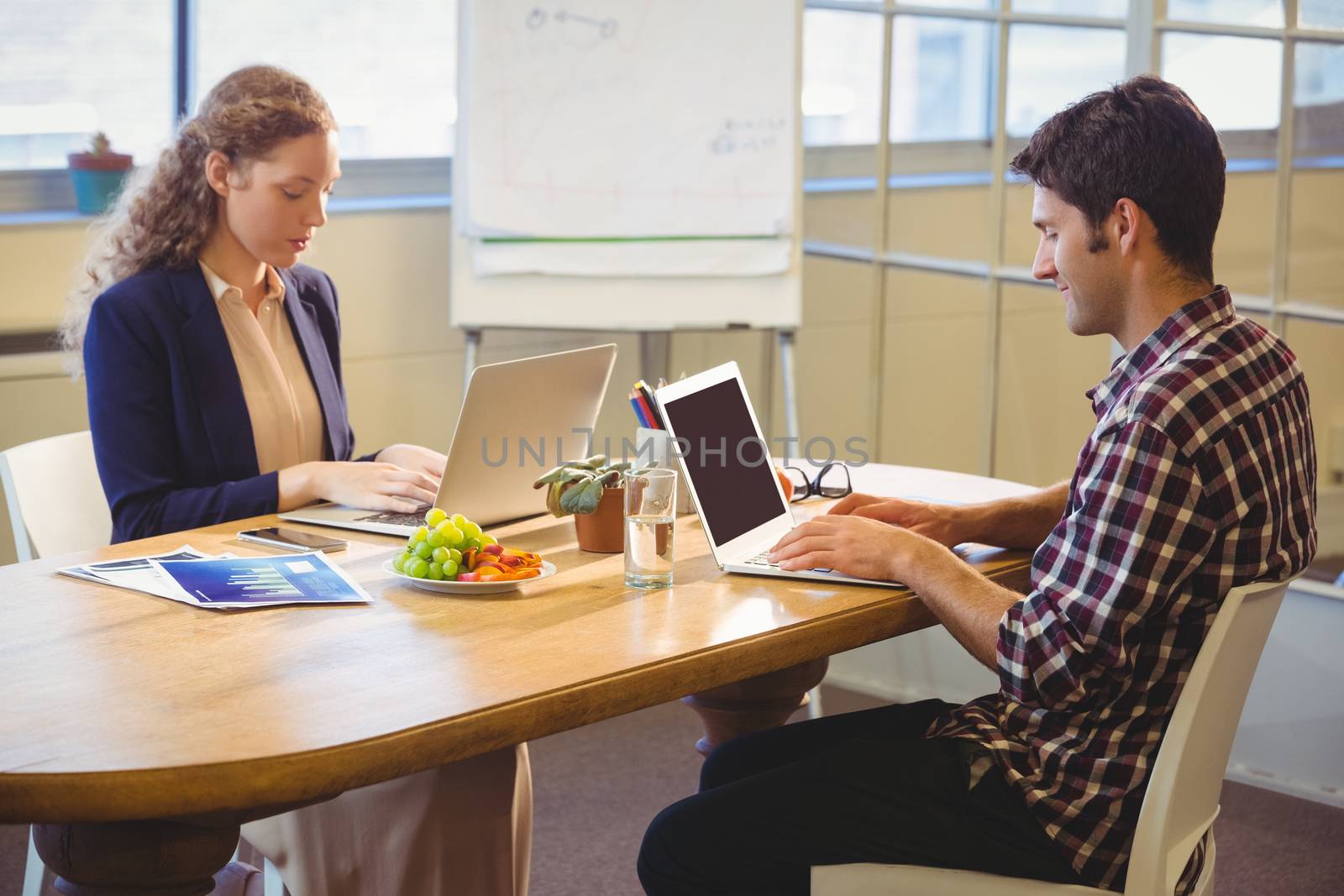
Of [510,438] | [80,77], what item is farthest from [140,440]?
[80,77]

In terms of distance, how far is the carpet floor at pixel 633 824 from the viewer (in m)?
2.46

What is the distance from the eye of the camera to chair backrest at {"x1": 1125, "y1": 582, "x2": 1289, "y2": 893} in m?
1.32

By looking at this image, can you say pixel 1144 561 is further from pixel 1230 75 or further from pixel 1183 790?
pixel 1230 75

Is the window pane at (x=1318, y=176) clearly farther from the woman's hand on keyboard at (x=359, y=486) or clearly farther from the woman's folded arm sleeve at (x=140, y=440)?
the woman's folded arm sleeve at (x=140, y=440)

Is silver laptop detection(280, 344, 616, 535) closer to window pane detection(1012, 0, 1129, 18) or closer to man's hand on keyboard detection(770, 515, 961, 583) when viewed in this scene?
man's hand on keyboard detection(770, 515, 961, 583)

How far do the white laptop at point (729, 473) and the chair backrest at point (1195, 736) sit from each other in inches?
15.3

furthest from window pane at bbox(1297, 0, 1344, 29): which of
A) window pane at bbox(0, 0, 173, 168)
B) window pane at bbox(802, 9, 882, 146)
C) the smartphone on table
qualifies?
window pane at bbox(0, 0, 173, 168)

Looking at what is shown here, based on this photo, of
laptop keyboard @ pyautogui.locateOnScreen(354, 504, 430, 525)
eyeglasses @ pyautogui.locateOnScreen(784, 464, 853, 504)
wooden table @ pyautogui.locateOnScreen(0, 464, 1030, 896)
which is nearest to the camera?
wooden table @ pyautogui.locateOnScreen(0, 464, 1030, 896)

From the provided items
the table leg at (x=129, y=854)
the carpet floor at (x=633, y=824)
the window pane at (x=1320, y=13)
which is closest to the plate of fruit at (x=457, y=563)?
the table leg at (x=129, y=854)

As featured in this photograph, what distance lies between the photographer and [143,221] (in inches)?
83.5

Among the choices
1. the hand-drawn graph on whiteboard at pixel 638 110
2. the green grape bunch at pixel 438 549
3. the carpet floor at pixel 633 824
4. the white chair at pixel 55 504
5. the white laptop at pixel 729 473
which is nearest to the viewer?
the green grape bunch at pixel 438 549

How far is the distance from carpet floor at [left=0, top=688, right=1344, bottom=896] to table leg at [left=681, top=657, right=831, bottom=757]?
1.67ft

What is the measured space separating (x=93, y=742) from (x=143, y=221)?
3.94 feet

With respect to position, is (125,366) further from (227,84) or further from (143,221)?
(227,84)
